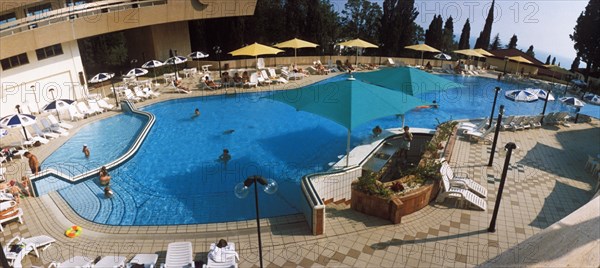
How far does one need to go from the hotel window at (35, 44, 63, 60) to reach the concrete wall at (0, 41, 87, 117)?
0.18 m

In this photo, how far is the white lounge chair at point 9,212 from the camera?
27.1 feet

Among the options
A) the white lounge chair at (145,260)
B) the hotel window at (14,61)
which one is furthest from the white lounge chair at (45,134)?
the white lounge chair at (145,260)

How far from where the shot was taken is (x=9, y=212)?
8.35 meters

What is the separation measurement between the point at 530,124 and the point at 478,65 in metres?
14.6

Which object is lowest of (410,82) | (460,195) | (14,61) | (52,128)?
(460,195)

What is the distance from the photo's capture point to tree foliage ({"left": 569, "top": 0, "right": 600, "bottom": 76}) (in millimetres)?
26688

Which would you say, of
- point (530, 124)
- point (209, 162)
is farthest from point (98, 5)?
point (530, 124)

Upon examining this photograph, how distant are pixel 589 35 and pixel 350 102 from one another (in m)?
28.0

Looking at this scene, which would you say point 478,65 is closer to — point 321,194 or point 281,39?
point 281,39

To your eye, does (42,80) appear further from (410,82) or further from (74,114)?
(410,82)

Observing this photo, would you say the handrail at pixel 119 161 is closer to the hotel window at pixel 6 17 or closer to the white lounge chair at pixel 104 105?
the white lounge chair at pixel 104 105

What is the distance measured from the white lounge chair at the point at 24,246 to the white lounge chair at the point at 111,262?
158 centimetres

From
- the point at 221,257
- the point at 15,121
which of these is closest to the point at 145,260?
the point at 221,257

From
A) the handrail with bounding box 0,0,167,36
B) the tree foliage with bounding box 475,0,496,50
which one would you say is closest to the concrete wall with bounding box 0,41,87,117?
the handrail with bounding box 0,0,167,36
